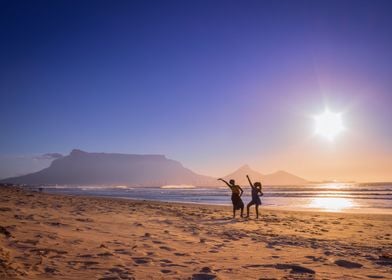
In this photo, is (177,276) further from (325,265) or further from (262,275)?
(325,265)

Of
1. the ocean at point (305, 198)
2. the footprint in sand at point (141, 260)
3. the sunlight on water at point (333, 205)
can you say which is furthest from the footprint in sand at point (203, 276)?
the sunlight on water at point (333, 205)

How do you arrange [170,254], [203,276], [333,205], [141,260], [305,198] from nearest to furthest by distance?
1. [203,276]
2. [141,260]
3. [170,254]
4. [333,205]
5. [305,198]

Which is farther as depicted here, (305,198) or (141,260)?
(305,198)

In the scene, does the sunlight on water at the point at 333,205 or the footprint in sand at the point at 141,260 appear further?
the sunlight on water at the point at 333,205

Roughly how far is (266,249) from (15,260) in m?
5.11

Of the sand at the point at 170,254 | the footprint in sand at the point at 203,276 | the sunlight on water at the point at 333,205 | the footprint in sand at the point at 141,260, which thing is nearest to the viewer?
the footprint in sand at the point at 203,276

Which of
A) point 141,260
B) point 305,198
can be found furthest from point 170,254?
point 305,198

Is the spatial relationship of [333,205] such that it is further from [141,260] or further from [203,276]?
[203,276]

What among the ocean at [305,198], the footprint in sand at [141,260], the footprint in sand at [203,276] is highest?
the footprint in sand at [141,260]

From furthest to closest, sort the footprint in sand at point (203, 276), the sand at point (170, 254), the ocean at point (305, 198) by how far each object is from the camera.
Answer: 1. the ocean at point (305, 198)
2. the sand at point (170, 254)
3. the footprint in sand at point (203, 276)

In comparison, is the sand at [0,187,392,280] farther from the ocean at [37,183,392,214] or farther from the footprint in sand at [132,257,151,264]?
the ocean at [37,183,392,214]

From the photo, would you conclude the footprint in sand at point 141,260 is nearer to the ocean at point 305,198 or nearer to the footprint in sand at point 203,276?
the footprint in sand at point 203,276

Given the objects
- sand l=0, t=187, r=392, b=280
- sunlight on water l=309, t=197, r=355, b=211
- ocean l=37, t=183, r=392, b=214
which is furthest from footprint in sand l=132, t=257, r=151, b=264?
sunlight on water l=309, t=197, r=355, b=211

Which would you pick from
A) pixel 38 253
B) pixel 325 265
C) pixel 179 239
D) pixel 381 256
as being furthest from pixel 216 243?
pixel 38 253
